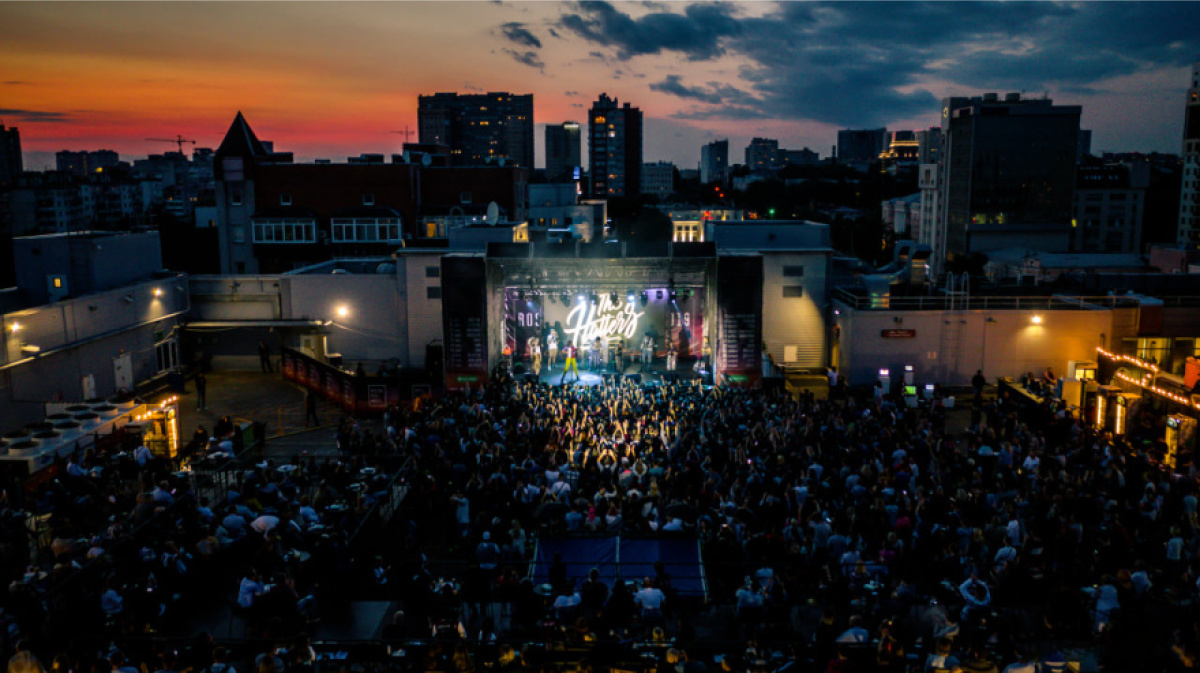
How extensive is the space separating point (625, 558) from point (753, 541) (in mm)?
1714

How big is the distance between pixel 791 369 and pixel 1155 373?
9.69m

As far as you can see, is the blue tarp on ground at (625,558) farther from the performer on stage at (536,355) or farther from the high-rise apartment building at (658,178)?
the high-rise apartment building at (658,178)

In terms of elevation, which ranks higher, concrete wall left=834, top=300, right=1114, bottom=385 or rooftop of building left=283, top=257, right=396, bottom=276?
rooftop of building left=283, top=257, right=396, bottom=276

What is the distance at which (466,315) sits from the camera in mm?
24875

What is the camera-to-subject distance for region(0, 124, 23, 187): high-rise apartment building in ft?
367

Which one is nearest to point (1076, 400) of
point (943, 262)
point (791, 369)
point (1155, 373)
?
point (1155, 373)

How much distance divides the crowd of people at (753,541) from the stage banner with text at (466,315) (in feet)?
26.9

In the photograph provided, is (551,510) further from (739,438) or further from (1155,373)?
(1155,373)

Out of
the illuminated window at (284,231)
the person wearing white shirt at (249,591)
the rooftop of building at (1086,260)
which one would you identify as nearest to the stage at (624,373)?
the person wearing white shirt at (249,591)

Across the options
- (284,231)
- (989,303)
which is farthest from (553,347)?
(284,231)

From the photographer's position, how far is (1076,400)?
2080 centimetres

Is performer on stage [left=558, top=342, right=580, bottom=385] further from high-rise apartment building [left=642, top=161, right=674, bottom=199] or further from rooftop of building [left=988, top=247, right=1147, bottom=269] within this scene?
high-rise apartment building [left=642, top=161, right=674, bottom=199]

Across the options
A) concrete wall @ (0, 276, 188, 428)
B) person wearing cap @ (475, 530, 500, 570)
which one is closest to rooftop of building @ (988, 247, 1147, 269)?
person wearing cap @ (475, 530, 500, 570)

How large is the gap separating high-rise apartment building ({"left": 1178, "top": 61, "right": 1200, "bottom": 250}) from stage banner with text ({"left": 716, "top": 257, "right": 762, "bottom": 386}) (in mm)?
64491
